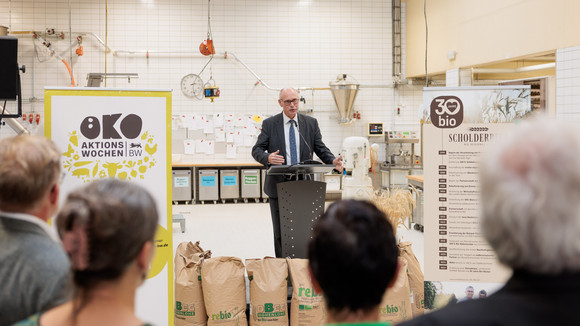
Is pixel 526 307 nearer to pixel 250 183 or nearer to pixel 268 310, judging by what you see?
pixel 268 310

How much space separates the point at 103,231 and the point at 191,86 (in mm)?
9095

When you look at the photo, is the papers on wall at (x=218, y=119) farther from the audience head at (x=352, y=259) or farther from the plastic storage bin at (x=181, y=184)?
the audience head at (x=352, y=259)

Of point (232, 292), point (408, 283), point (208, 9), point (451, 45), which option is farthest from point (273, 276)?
point (208, 9)

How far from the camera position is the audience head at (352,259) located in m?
1.04

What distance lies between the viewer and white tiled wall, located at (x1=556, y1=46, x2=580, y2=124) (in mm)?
5883

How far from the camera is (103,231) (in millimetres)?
1059

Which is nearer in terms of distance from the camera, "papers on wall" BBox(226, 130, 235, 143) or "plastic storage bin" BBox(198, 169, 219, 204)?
"plastic storage bin" BBox(198, 169, 219, 204)

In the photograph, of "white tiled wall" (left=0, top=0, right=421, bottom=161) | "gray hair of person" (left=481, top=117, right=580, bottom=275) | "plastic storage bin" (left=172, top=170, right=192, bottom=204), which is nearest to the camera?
"gray hair of person" (left=481, top=117, right=580, bottom=275)

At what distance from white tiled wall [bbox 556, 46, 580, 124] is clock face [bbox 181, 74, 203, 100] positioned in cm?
606

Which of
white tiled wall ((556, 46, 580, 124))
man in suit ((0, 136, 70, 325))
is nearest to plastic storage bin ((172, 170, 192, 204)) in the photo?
white tiled wall ((556, 46, 580, 124))

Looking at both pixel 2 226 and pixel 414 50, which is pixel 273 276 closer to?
pixel 2 226

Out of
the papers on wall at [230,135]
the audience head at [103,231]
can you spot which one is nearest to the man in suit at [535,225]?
the audience head at [103,231]

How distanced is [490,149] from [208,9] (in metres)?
9.54

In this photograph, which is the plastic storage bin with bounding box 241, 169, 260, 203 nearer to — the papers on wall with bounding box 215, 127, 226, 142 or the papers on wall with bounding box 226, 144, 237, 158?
the papers on wall with bounding box 226, 144, 237, 158
